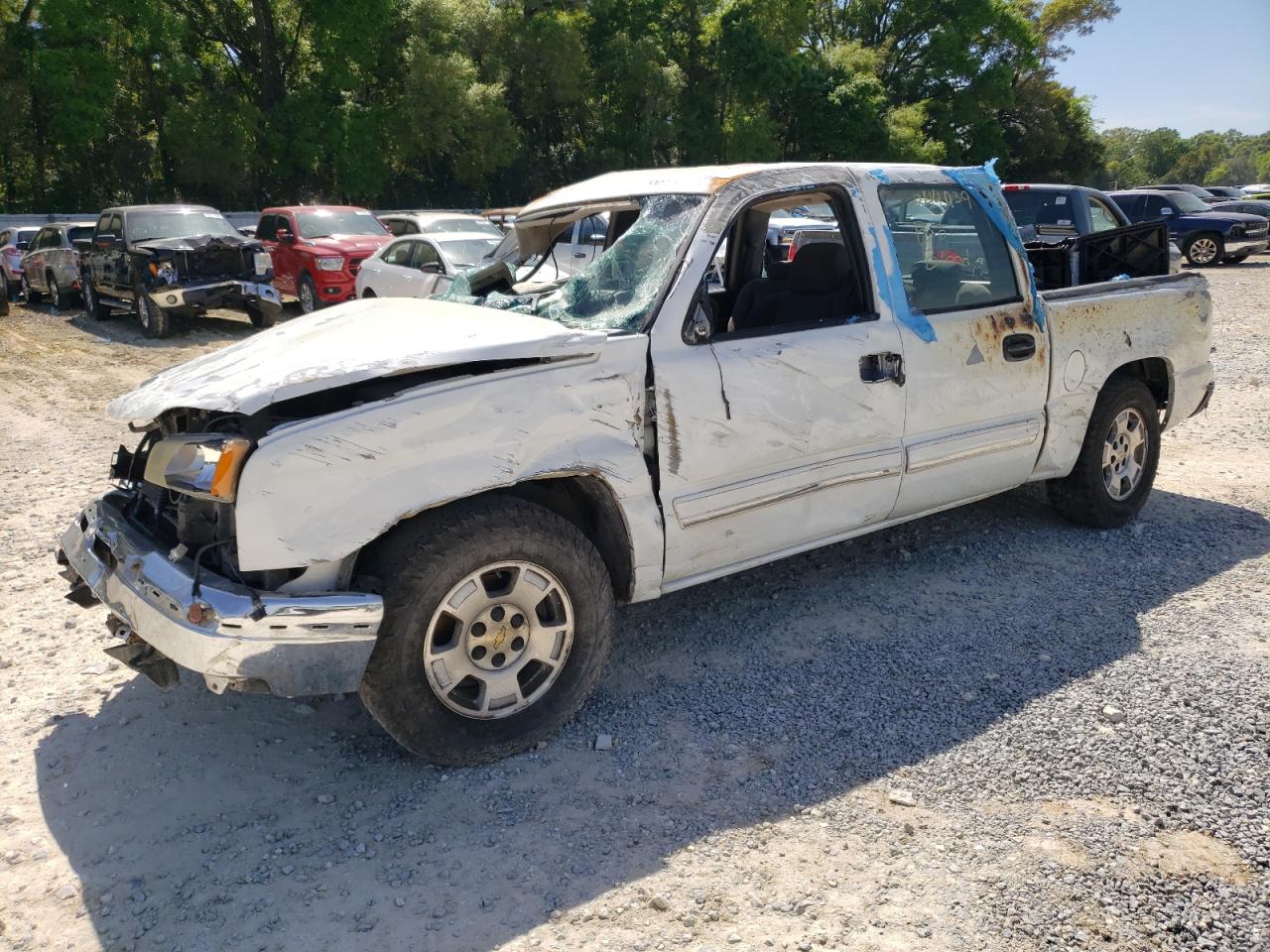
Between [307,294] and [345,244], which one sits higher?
[345,244]

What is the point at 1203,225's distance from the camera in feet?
70.1

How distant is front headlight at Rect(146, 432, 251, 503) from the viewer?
9.74ft

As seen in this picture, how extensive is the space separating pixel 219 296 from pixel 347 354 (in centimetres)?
1100

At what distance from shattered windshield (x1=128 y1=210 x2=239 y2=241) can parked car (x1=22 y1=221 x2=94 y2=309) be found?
2470 mm

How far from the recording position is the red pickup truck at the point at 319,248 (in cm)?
1466

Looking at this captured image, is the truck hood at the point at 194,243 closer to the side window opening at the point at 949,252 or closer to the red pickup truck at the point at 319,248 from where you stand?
the red pickup truck at the point at 319,248

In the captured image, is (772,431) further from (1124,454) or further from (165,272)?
(165,272)

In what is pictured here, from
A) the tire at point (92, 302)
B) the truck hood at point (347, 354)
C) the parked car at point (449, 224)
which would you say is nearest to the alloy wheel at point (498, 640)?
the truck hood at point (347, 354)

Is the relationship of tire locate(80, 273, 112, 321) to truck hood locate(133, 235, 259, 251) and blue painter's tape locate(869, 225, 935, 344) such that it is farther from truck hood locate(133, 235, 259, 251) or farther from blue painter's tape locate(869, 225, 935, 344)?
blue painter's tape locate(869, 225, 935, 344)

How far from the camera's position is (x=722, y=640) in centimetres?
427

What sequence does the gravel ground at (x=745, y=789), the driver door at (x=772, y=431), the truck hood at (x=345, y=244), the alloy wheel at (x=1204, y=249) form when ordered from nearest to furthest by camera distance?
the gravel ground at (x=745, y=789), the driver door at (x=772, y=431), the truck hood at (x=345, y=244), the alloy wheel at (x=1204, y=249)

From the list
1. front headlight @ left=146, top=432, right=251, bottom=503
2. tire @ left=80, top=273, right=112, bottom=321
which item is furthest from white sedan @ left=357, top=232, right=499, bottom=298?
front headlight @ left=146, top=432, right=251, bottom=503

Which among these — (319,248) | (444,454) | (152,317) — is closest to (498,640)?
(444,454)

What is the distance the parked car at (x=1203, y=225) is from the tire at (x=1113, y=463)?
18.0m
